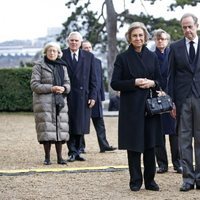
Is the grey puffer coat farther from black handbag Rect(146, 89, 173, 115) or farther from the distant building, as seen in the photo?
the distant building

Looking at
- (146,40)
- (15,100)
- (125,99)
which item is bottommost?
(15,100)

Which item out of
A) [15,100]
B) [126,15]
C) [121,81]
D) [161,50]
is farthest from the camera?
[126,15]

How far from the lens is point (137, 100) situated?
673 cm

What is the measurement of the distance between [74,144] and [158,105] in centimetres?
303

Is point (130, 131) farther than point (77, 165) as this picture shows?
No

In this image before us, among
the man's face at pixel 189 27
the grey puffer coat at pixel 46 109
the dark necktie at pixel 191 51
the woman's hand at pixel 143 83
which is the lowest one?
the grey puffer coat at pixel 46 109

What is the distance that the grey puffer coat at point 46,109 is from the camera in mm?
8828

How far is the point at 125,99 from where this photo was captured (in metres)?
6.81

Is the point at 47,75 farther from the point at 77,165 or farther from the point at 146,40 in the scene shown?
the point at 146,40

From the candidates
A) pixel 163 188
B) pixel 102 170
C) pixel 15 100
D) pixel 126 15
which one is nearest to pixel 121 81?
pixel 163 188

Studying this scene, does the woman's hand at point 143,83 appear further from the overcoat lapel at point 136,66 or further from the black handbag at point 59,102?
the black handbag at point 59,102

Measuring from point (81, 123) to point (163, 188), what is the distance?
8.29ft

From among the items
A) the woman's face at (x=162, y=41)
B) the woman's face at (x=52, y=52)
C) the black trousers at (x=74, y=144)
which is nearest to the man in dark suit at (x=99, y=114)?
the black trousers at (x=74, y=144)

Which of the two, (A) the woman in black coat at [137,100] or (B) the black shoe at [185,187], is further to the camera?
(B) the black shoe at [185,187]
